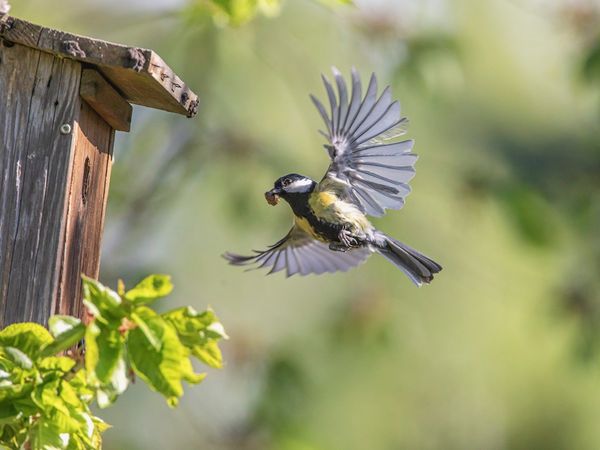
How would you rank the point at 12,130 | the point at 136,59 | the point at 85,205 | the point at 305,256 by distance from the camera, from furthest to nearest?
1. the point at 305,256
2. the point at 85,205
3. the point at 12,130
4. the point at 136,59

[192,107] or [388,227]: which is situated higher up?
[388,227]

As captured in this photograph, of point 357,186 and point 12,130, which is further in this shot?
point 357,186

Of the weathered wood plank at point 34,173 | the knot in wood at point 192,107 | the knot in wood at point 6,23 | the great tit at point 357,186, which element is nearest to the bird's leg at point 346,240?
the great tit at point 357,186

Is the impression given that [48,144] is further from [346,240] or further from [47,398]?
[346,240]

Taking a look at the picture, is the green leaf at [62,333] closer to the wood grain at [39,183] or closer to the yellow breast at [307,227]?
the wood grain at [39,183]

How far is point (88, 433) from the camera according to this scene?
236 centimetres

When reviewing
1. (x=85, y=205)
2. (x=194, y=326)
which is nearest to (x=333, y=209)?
(x=85, y=205)

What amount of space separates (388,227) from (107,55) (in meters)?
4.63

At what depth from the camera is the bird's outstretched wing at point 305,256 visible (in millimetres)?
3934

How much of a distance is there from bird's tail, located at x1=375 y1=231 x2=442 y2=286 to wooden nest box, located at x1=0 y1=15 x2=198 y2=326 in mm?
1131

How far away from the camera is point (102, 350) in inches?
86.0

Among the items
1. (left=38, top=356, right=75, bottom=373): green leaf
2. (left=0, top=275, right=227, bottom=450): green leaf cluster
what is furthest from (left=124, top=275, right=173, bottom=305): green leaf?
(left=38, top=356, right=75, bottom=373): green leaf

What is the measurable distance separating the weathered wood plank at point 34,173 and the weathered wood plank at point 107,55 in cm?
6

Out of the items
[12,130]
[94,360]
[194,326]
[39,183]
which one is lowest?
[94,360]
